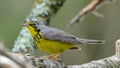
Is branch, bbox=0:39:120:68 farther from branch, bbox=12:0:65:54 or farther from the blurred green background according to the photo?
the blurred green background

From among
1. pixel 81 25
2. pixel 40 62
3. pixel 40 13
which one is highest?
pixel 81 25

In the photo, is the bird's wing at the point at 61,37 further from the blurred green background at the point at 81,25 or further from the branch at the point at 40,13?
the blurred green background at the point at 81,25

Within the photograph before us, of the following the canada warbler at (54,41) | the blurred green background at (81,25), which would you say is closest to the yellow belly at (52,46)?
the canada warbler at (54,41)


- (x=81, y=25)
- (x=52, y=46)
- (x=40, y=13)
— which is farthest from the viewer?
(x=81, y=25)

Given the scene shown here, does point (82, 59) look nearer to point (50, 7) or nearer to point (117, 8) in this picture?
point (117, 8)

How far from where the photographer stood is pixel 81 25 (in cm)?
528

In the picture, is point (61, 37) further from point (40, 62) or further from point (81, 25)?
point (81, 25)

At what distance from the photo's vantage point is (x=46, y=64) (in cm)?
148

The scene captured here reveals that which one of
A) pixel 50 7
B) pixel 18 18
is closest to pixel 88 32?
pixel 18 18

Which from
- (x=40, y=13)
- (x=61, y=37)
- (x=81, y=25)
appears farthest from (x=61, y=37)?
(x=81, y=25)

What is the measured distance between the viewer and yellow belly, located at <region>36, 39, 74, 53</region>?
211 centimetres

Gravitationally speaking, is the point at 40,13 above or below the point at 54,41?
above

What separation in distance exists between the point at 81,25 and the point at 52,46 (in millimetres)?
3181

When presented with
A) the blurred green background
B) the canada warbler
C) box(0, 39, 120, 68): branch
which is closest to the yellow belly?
the canada warbler
